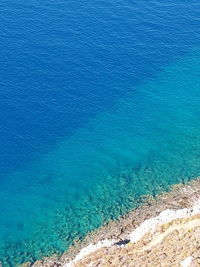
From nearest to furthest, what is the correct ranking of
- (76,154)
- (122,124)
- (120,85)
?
(76,154), (122,124), (120,85)

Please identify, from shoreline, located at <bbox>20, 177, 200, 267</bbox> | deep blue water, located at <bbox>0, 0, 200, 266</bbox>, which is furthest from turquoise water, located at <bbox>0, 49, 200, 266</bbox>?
shoreline, located at <bbox>20, 177, 200, 267</bbox>

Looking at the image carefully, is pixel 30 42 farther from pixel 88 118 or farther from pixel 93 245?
pixel 93 245

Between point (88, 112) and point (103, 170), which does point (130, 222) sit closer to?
point (103, 170)

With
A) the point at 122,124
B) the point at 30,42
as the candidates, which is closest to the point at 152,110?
the point at 122,124

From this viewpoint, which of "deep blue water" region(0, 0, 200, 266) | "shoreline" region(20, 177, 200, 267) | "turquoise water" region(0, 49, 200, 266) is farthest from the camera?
"deep blue water" region(0, 0, 200, 266)

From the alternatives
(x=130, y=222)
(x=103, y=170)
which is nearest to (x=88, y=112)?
(x=103, y=170)

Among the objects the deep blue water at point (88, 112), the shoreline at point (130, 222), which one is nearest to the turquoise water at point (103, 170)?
the deep blue water at point (88, 112)

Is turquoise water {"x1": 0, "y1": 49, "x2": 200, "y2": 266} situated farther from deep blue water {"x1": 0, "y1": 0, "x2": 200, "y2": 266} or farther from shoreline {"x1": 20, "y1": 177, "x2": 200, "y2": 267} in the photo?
shoreline {"x1": 20, "y1": 177, "x2": 200, "y2": 267}
